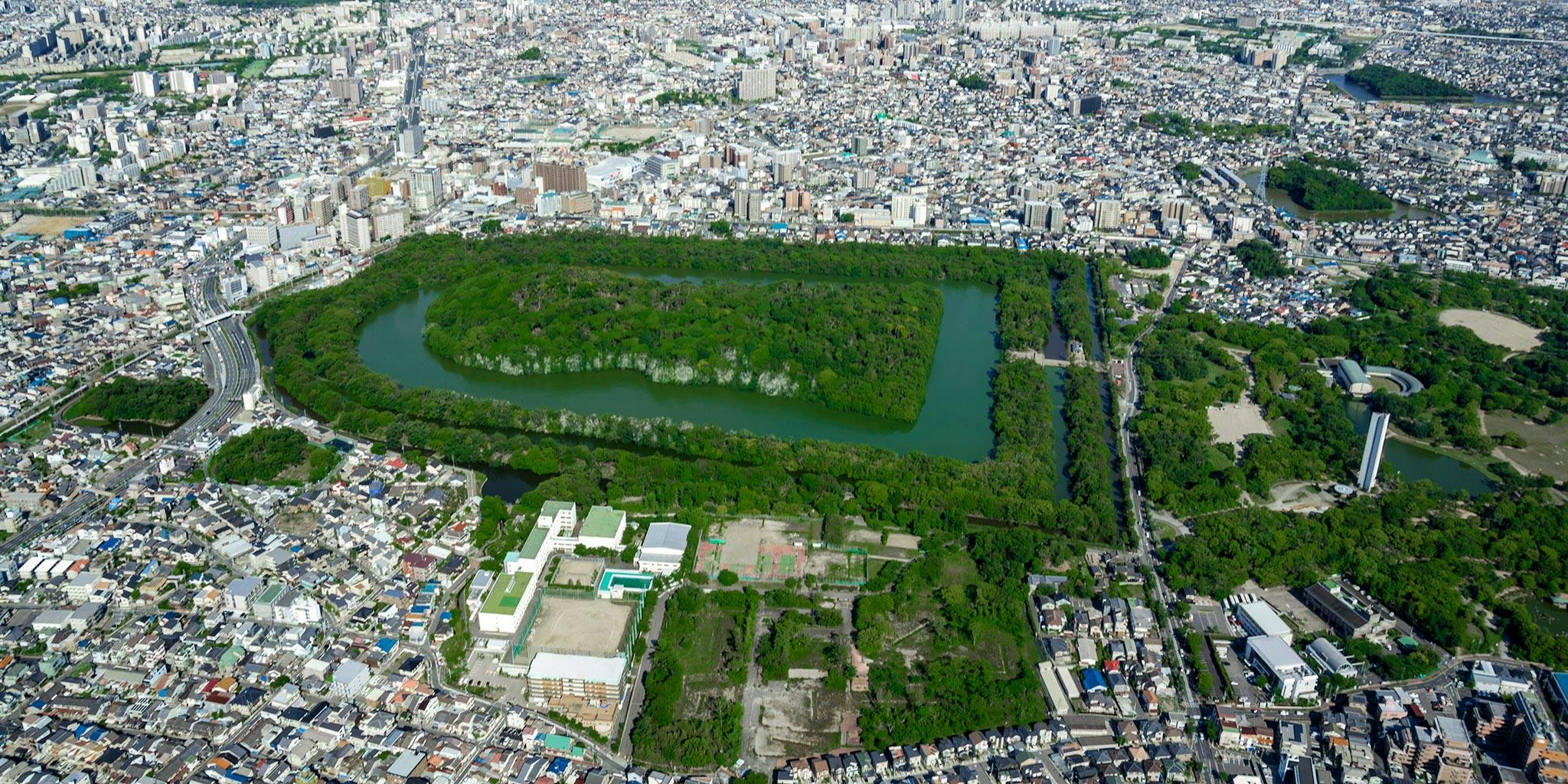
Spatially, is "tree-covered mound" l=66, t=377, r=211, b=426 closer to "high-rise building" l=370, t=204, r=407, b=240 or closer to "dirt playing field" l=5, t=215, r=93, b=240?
"high-rise building" l=370, t=204, r=407, b=240

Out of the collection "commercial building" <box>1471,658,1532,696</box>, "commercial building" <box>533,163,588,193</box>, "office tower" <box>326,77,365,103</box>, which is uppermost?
"office tower" <box>326,77,365,103</box>

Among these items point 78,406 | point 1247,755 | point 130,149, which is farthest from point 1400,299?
point 130,149

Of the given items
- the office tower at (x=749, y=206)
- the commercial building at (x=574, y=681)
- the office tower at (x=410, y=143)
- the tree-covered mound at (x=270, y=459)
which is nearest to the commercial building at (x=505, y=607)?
the commercial building at (x=574, y=681)

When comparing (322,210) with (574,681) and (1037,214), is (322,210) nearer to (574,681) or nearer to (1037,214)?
(1037,214)

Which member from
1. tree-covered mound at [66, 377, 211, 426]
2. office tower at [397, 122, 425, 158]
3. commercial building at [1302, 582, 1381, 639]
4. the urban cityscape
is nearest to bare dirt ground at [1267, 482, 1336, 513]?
the urban cityscape

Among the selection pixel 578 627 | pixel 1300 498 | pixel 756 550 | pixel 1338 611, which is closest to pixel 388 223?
pixel 756 550

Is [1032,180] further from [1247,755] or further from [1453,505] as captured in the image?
[1247,755]
